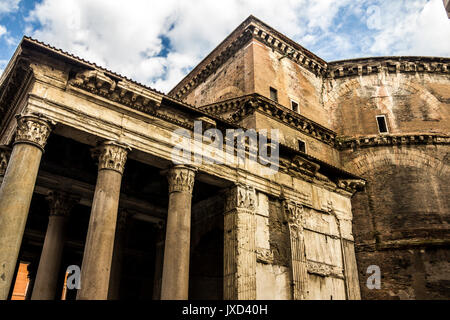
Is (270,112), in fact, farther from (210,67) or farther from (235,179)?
(210,67)

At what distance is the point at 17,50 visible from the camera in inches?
329

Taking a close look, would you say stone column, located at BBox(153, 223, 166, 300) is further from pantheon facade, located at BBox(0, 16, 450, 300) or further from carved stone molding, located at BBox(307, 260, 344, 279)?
carved stone molding, located at BBox(307, 260, 344, 279)

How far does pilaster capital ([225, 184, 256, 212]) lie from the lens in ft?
33.4

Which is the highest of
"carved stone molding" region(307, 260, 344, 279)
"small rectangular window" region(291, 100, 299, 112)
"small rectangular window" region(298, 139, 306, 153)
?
"small rectangular window" region(291, 100, 299, 112)

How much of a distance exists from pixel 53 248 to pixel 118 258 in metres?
1.96

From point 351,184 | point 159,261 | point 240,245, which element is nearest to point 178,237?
point 240,245

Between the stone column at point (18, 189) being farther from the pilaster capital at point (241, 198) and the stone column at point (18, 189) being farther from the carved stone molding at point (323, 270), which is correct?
the carved stone molding at point (323, 270)

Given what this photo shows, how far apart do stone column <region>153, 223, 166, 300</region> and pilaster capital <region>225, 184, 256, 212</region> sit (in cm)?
343

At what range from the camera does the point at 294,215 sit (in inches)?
437

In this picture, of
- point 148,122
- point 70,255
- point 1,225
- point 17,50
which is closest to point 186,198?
point 148,122
